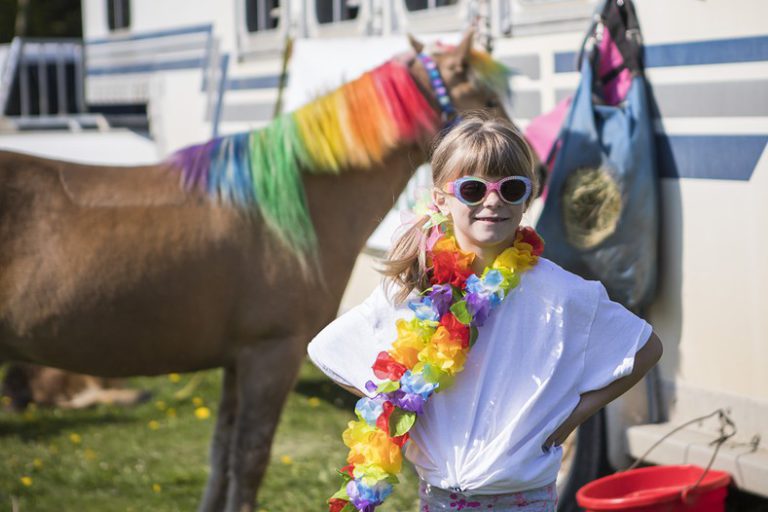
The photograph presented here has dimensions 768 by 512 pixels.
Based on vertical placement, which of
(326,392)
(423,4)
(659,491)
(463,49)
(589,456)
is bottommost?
(326,392)

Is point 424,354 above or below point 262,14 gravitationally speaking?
below

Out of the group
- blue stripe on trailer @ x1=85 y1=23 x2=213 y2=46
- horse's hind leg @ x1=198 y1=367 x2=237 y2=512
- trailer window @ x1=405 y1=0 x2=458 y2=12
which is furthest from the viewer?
blue stripe on trailer @ x1=85 y1=23 x2=213 y2=46

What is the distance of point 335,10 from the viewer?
6.58 meters

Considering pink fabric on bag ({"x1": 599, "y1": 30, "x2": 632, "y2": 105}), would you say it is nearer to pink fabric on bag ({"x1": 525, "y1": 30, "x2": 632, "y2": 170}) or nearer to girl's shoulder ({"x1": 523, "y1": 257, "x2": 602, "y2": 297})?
pink fabric on bag ({"x1": 525, "y1": 30, "x2": 632, "y2": 170})

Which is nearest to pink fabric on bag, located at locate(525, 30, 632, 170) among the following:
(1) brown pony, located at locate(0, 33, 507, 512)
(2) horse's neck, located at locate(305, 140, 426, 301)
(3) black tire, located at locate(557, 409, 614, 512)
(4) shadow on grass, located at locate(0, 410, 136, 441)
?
(2) horse's neck, located at locate(305, 140, 426, 301)

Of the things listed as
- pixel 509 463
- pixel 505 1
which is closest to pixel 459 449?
pixel 509 463

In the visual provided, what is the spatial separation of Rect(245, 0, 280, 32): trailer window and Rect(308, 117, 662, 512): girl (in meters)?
5.33

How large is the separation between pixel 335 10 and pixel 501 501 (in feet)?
16.5

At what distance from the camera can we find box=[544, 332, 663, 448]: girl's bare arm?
2076 millimetres

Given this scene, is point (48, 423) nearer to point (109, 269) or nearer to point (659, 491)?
point (109, 269)

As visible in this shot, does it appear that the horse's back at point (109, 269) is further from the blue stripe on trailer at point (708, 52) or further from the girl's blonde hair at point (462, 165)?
the blue stripe on trailer at point (708, 52)

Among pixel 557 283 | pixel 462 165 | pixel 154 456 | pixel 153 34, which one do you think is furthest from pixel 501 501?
pixel 153 34

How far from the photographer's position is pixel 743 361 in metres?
3.63

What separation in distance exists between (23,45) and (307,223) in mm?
8973
